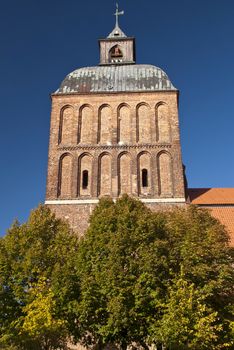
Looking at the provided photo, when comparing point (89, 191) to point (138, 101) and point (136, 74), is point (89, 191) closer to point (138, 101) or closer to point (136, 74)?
point (138, 101)

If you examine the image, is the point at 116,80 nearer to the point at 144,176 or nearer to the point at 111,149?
the point at 111,149

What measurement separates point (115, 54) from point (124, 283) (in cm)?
2193

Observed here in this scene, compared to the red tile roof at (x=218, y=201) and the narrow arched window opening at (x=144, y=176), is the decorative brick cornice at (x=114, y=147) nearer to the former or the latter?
the narrow arched window opening at (x=144, y=176)

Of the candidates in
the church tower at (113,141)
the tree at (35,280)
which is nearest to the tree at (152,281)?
the tree at (35,280)

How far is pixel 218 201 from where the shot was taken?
26109 millimetres

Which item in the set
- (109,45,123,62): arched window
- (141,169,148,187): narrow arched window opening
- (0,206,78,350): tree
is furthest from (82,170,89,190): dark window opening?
(109,45,123,62): arched window

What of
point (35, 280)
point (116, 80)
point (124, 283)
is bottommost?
point (124, 283)

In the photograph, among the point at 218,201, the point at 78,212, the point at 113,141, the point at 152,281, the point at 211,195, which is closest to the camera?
the point at 152,281

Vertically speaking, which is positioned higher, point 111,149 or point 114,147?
point 114,147

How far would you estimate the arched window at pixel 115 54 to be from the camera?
32428mm

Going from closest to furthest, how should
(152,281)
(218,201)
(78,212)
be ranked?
(152,281) → (78,212) → (218,201)

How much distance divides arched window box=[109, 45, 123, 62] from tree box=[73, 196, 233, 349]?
17.8 metres

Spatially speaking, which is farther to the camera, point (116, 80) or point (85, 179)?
point (116, 80)

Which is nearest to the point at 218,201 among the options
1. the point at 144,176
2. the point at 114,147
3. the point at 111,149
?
the point at 144,176
